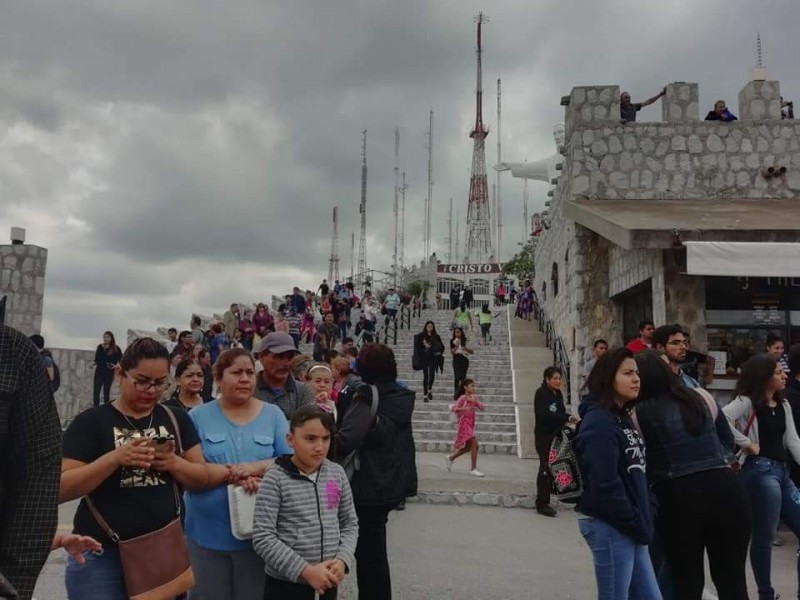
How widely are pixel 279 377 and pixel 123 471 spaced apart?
1423mm

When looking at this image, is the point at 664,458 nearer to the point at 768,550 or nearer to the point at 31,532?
the point at 768,550

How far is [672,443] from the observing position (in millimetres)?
3127

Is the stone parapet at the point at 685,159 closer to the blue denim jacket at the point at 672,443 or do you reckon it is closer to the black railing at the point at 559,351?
the black railing at the point at 559,351

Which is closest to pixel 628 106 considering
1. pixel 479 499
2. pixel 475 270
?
pixel 479 499

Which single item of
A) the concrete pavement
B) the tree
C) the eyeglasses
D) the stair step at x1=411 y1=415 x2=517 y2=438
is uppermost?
the tree

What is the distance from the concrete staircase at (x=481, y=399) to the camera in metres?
10.8

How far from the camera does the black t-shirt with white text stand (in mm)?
2404

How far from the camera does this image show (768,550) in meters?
3.91

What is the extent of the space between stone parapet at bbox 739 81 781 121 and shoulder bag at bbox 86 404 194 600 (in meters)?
11.4

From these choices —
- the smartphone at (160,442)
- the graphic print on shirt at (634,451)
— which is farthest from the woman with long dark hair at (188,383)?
the graphic print on shirt at (634,451)

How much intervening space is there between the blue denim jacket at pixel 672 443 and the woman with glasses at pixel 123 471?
2.19 m

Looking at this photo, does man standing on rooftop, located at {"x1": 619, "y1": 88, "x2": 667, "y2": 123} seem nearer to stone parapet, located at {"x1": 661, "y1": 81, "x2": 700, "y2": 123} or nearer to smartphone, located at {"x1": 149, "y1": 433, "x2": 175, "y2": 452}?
stone parapet, located at {"x1": 661, "y1": 81, "x2": 700, "y2": 123}

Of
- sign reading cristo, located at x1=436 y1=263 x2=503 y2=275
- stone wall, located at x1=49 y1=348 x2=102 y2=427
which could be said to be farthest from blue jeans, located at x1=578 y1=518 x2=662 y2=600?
sign reading cristo, located at x1=436 y1=263 x2=503 y2=275

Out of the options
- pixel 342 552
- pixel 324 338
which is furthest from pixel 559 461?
pixel 324 338
